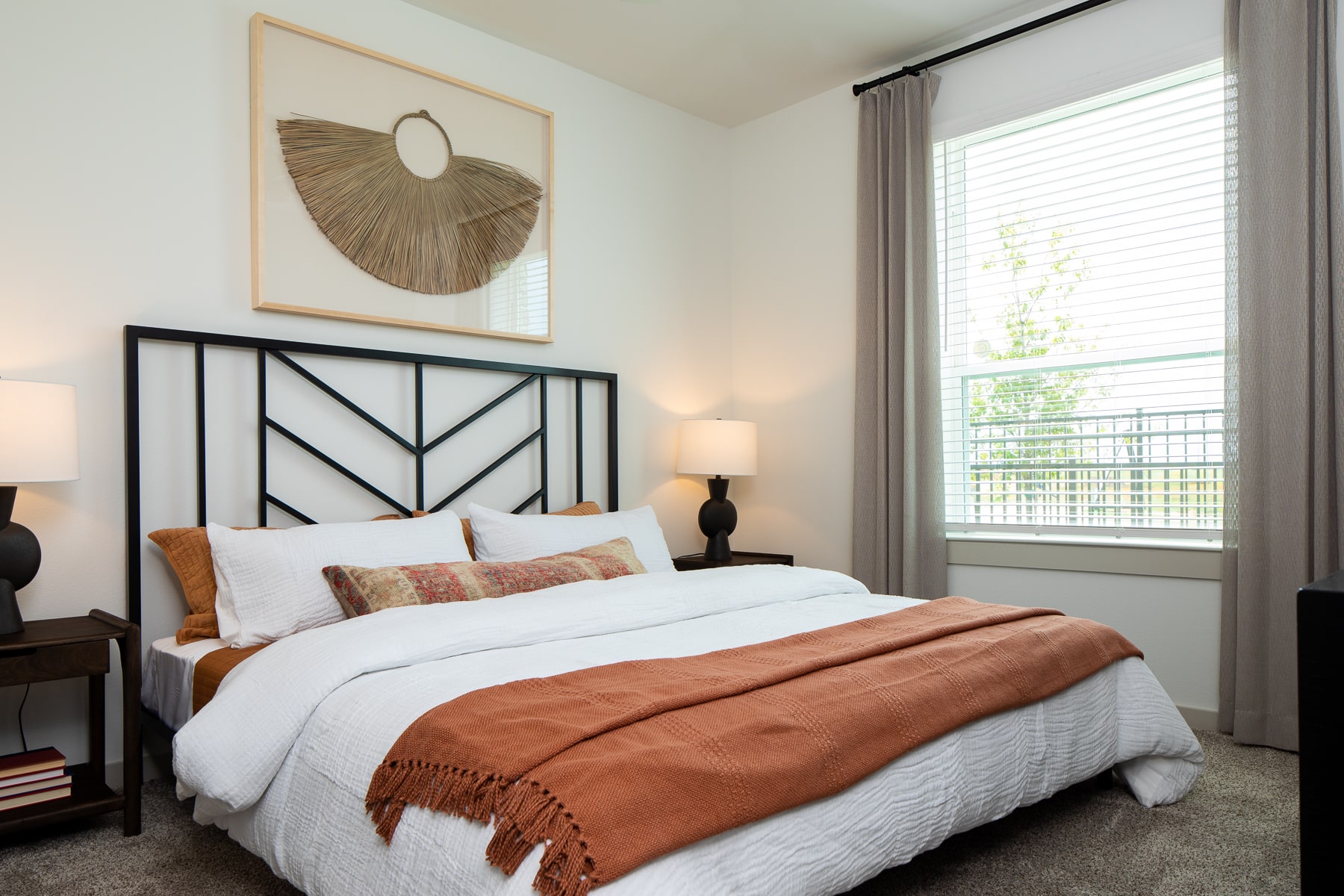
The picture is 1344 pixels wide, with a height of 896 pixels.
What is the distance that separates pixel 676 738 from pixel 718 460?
8.51ft

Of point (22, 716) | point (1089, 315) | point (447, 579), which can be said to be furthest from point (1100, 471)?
point (22, 716)

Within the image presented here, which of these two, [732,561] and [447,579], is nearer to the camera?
[447,579]

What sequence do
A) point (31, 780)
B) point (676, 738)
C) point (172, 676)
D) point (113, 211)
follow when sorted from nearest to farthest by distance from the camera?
point (676, 738), point (31, 780), point (172, 676), point (113, 211)

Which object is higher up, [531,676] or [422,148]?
[422,148]

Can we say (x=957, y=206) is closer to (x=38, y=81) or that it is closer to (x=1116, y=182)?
(x=1116, y=182)

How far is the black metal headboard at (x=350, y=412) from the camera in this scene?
2.52m

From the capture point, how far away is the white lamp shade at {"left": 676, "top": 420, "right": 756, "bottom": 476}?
3.92 metres

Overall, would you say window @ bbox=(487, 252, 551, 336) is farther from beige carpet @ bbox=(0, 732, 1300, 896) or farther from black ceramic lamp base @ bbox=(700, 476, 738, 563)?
beige carpet @ bbox=(0, 732, 1300, 896)

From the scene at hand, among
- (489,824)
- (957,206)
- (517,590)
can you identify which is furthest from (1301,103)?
(489,824)

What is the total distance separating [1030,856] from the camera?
6.43 feet

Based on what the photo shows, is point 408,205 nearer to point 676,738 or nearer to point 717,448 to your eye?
point 717,448

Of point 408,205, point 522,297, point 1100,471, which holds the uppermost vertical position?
point 408,205

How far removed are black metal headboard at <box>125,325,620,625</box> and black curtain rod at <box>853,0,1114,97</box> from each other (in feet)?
5.70

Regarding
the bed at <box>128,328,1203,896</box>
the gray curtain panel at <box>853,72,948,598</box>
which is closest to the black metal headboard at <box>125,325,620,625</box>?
the bed at <box>128,328,1203,896</box>
